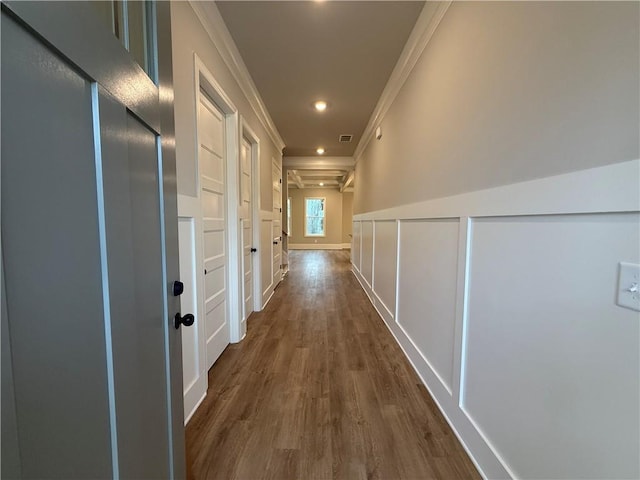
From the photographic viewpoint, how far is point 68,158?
0.48 meters

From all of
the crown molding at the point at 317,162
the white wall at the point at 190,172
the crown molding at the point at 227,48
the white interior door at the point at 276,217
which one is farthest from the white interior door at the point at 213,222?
the crown molding at the point at 317,162

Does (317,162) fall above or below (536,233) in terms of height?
above

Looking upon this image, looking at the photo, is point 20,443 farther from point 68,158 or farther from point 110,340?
point 68,158

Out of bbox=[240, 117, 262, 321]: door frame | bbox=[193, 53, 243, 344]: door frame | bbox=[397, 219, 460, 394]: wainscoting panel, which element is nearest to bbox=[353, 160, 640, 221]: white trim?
bbox=[397, 219, 460, 394]: wainscoting panel

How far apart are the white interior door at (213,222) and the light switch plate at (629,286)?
6.38 ft

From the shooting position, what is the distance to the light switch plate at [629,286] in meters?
0.67

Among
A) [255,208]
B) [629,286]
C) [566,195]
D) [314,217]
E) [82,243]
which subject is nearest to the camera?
[82,243]

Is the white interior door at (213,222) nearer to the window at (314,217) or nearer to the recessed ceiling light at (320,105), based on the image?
the recessed ceiling light at (320,105)

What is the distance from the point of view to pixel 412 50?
218 cm

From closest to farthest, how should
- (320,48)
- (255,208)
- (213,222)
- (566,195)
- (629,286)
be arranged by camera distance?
1. (629,286)
2. (566,195)
3. (213,222)
4. (320,48)
5. (255,208)

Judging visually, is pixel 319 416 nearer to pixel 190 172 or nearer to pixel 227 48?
pixel 190 172


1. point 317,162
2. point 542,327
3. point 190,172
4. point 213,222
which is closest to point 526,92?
point 542,327

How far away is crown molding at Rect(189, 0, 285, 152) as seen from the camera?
1802mm

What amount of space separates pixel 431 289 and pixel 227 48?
7.76ft
